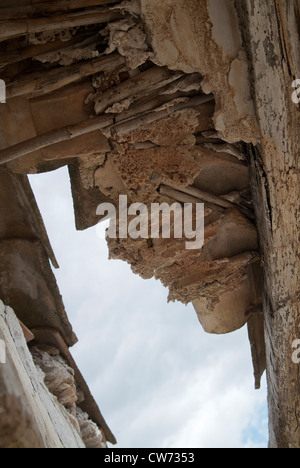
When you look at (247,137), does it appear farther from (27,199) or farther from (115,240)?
(27,199)

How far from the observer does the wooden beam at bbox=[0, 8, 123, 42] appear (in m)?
2.57

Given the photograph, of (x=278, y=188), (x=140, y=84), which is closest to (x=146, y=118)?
(x=140, y=84)

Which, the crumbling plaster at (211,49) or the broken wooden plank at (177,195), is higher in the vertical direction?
the crumbling plaster at (211,49)

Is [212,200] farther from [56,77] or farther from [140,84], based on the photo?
[56,77]

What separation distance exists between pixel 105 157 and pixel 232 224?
42.3 inches

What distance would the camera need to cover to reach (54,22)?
8.64 feet

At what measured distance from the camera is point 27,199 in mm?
3711

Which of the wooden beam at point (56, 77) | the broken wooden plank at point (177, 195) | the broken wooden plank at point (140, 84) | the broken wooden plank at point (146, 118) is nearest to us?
the wooden beam at point (56, 77)

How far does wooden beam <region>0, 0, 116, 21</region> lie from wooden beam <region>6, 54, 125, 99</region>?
0.28m

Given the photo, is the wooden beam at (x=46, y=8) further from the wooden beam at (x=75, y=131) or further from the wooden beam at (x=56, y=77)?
the wooden beam at (x=75, y=131)

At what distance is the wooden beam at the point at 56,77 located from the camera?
279cm

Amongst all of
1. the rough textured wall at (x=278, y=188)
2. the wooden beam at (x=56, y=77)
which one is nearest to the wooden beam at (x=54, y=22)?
the wooden beam at (x=56, y=77)

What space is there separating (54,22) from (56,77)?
289 millimetres
